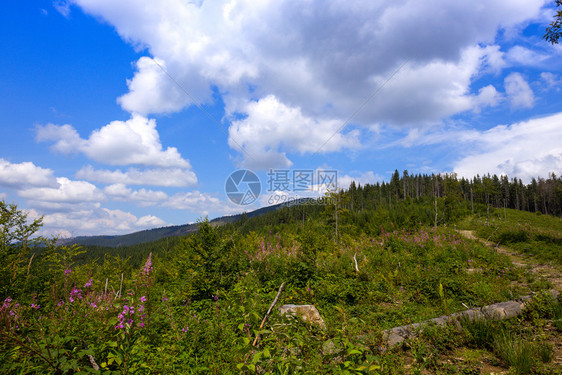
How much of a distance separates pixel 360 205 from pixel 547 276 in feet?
239

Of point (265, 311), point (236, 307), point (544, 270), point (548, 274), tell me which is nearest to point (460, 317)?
point (265, 311)

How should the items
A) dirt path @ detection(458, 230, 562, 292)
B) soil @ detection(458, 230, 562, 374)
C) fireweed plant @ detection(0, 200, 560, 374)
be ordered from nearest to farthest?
1. fireweed plant @ detection(0, 200, 560, 374)
2. soil @ detection(458, 230, 562, 374)
3. dirt path @ detection(458, 230, 562, 292)

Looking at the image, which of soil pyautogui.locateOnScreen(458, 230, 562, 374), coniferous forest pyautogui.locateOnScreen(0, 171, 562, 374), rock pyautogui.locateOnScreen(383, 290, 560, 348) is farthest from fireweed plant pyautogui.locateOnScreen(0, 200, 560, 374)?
soil pyautogui.locateOnScreen(458, 230, 562, 374)

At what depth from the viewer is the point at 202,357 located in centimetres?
356

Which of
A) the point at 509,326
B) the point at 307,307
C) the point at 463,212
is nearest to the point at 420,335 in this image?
the point at 509,326

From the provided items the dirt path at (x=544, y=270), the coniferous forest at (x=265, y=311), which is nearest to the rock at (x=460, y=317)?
the coniferous forest at (x=265, y=311)

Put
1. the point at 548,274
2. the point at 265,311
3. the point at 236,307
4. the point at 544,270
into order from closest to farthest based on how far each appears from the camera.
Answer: the point at 236,307, the point at 265,311, the point at 548,274, the point at 544,270

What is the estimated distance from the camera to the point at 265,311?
4422 millimetres

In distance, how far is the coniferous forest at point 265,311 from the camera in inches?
95.3

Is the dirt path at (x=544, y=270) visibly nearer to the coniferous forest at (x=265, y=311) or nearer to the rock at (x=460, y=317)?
the coniferous forest at (x=265, y=311)

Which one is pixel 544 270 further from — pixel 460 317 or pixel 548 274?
pixel 460 317

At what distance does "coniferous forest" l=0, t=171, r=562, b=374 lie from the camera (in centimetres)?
242

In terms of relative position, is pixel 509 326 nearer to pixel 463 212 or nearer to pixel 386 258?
pixel 386 258

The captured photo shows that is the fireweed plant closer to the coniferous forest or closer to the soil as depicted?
the coniferous forest
